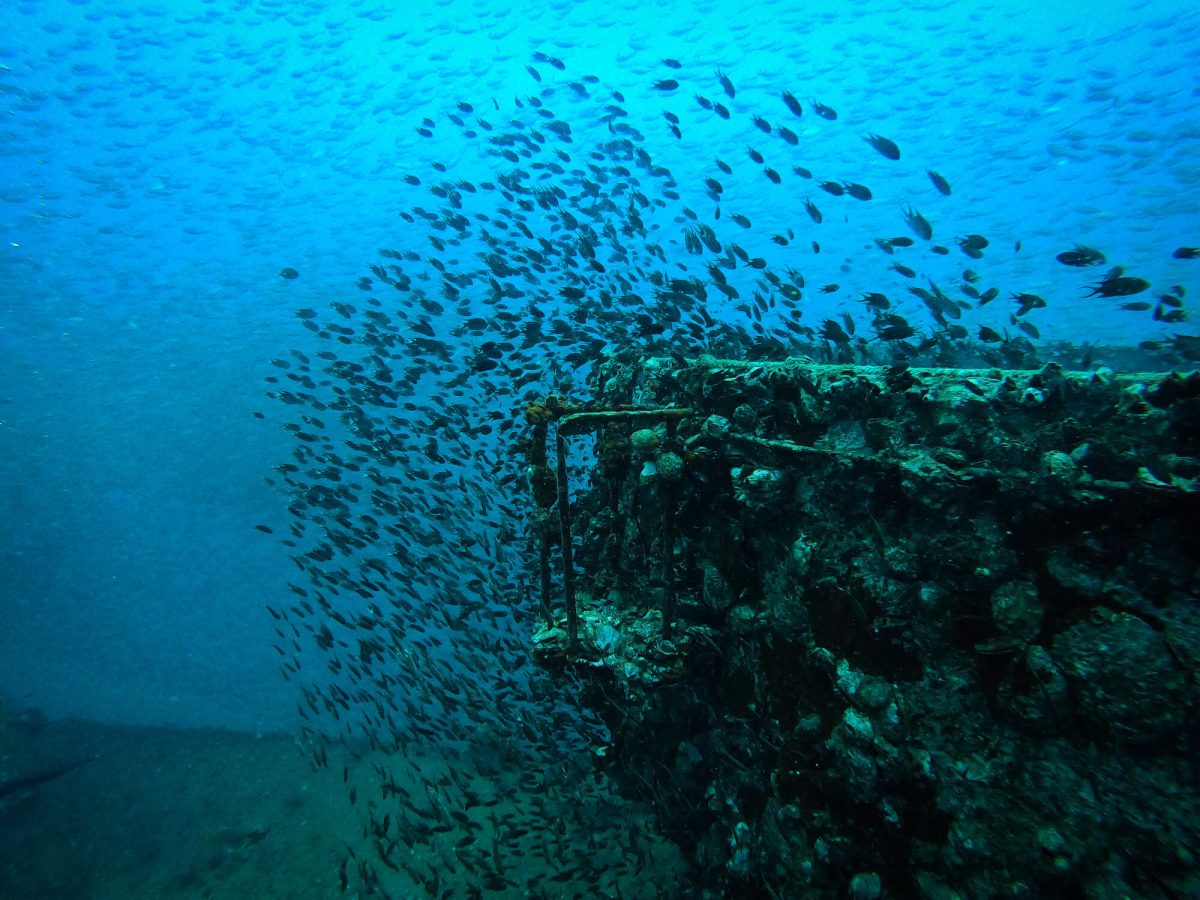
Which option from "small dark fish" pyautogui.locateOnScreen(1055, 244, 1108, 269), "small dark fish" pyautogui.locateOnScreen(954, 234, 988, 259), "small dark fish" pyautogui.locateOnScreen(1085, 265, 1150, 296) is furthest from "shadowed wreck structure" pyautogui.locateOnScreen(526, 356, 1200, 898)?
"small dark fish" pyautogui.locateOnScreen(954, 234, 988, 259)

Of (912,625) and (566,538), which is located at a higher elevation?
(566,538)

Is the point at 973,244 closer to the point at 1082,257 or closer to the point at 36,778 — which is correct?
the point at 1082,257

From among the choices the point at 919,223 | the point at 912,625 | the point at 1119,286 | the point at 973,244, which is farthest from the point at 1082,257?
the point at 912,625

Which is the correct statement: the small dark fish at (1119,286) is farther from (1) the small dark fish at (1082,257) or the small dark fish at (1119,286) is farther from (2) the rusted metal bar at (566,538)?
(2) the rusted metal bar at (566,538)

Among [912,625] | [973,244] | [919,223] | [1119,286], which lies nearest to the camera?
[912,625]

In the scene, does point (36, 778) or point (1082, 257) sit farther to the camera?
point (36, 778)

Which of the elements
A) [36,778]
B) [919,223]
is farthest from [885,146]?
[36,778]

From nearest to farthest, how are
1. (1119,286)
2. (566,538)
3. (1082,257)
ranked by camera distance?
(566,538), (1119,286), (1082,257)

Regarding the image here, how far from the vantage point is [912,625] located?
4.10 metres

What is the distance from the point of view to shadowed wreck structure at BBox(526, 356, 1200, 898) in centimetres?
308

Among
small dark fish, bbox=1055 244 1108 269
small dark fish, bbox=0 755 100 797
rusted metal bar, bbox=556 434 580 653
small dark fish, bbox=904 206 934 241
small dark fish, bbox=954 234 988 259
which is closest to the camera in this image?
rusted metal bar, bbox=556 434 580 653

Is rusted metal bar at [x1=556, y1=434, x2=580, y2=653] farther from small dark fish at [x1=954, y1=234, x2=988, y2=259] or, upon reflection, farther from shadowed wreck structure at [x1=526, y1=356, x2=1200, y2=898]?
small dark fish at [x1=954, y1=234, x2=988, y2=259]

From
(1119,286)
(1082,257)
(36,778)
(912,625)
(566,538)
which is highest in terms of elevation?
(1082,257)

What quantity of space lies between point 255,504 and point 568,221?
3108 inches
